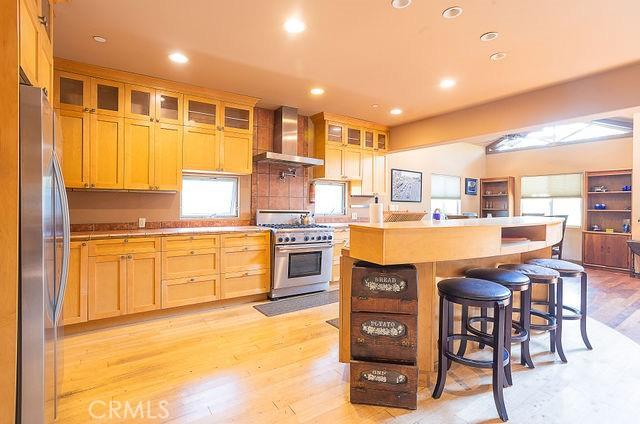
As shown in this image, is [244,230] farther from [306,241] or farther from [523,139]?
[523,139]

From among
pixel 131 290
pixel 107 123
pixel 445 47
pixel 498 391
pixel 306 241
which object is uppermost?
pixel 445 47

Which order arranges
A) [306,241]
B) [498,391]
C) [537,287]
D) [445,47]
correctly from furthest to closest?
[306,241], [537,287], [445,47], [498,391]

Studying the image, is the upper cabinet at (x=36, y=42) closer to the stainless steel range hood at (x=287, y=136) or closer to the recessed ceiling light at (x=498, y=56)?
the stainless steel range hood at (x=287, y=136)

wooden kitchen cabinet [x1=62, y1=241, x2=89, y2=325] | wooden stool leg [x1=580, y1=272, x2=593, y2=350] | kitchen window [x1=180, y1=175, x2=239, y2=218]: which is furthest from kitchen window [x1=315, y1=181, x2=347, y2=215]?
wooden stool leg [x1=580, y1=272, x2=593, y2=350]

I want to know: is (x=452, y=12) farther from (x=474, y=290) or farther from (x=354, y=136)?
(x=354, y=136)

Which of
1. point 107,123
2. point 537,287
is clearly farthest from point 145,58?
point 537,287

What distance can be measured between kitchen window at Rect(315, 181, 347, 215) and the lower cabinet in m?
2.77

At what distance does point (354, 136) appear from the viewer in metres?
5.32

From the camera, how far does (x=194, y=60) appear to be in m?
3.16

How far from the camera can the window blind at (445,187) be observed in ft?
24.6

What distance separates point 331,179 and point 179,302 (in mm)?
2842

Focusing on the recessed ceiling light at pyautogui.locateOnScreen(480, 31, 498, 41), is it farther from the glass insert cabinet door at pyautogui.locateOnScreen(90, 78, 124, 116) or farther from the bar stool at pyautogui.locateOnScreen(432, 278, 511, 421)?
the glass insert cabinet door at pyautogui.locateOnScreen(90, 78, 124, 116)

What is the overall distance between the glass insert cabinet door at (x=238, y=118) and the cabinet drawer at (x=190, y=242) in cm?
147

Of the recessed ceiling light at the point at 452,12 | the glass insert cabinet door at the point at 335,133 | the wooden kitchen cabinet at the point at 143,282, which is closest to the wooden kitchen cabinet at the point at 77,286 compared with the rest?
the wooden kitchen cabinet at the point at 143,282
